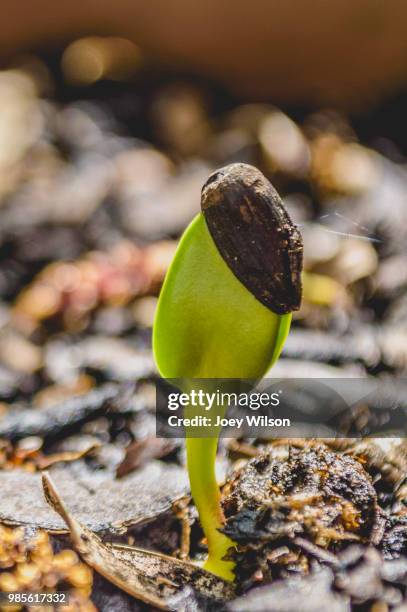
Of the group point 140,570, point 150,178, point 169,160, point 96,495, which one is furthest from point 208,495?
point 169,160

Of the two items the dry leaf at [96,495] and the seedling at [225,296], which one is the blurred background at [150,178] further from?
the seedling at [225,296]

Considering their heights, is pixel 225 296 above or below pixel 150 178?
above

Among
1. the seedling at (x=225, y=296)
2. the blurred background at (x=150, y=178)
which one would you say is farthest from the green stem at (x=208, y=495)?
the blurred background at (x=150, y=178)

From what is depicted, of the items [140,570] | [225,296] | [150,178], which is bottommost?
[150,178]

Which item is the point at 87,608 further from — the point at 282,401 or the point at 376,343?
the point at 376,343

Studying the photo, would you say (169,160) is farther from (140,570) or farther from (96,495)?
(140,570)

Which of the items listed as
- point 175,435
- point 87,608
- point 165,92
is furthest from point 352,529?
point 165,92
